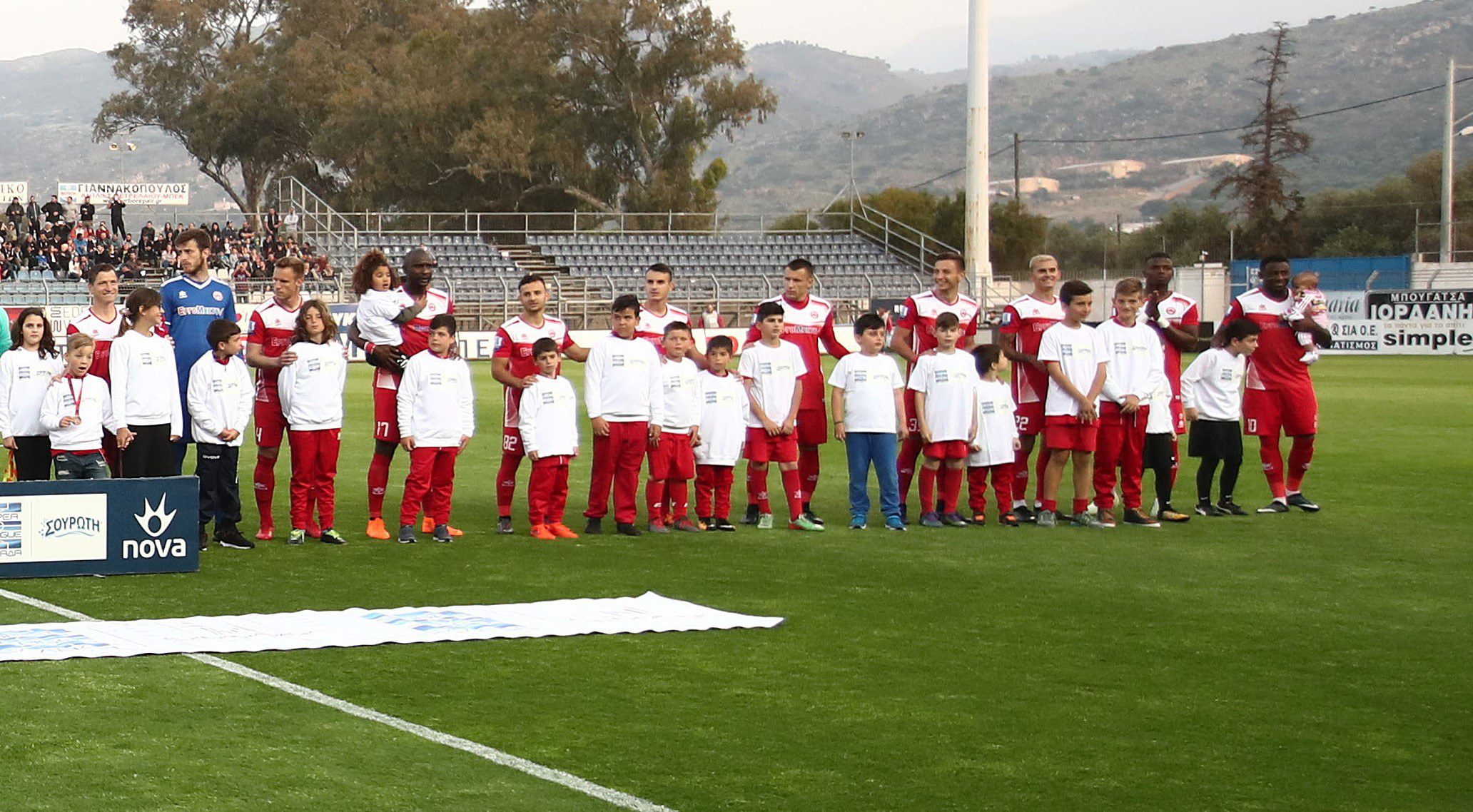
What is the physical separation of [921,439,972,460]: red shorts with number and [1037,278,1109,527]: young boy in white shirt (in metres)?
0.60

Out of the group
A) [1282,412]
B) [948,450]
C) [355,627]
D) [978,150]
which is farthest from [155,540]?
[978,150]

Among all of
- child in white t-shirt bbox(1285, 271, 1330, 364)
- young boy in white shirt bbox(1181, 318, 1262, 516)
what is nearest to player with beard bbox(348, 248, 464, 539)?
young boy in white shirt bbox(1181, 318, 1262, 516)

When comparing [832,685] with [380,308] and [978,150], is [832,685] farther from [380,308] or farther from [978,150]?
[978,150]

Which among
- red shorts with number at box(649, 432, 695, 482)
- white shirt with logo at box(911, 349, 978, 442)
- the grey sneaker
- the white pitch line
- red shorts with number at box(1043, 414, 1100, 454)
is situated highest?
white shirt with logo at box(911, 349, 978, 442)

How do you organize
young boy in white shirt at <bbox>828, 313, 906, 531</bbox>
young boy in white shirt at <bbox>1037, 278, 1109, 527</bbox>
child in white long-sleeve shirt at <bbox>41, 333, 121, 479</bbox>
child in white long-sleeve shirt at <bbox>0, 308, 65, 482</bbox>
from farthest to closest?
young boy in white shirt at <bbox>828, 313, 906, 531</bbox> → young boy in white shirt at <bbox>1037, 278, 1109, 527</bbox> → child in white long-sleeve shirt at <bbox>0, 308, 65, 482</bbox> → child in white long-sleeve shirt at <bbox>41, 333, 121, 479</bbox>

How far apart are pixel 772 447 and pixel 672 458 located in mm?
708

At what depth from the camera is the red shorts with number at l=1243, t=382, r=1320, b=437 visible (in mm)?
12766

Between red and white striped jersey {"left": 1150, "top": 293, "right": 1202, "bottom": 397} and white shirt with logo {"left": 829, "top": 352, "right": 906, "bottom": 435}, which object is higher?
red and white striped jersey {"left": 1150, "top": 293, "right": 1202, "bottom": 397}

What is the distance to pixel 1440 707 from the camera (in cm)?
651

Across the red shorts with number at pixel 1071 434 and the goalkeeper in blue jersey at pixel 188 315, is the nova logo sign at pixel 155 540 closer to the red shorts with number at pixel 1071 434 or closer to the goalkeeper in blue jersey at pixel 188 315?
the goalkeeper in blue jersey at pixel 188 315

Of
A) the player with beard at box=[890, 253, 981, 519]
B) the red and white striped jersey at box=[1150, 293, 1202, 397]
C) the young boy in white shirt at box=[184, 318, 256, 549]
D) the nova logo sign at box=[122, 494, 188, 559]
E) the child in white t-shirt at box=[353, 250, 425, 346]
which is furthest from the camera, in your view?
the red and white striped jersey at box=[1150, 293, 1202, 397]

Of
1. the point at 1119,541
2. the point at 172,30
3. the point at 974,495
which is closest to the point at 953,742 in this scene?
the point at 1119,541

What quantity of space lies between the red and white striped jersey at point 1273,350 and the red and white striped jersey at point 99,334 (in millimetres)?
7841

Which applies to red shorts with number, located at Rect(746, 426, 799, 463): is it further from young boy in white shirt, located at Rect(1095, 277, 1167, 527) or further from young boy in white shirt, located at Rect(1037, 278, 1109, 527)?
young boy in white shirt, located at Rect(1095, 277, 1167, 527)
